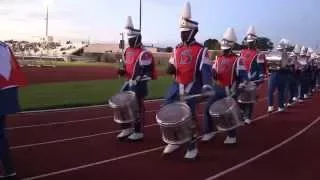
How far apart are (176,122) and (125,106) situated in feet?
6.38

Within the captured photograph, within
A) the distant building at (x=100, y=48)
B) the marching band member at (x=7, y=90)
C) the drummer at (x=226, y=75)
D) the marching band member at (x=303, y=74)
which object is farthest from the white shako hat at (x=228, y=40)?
the distant building at (x=100, y=48)

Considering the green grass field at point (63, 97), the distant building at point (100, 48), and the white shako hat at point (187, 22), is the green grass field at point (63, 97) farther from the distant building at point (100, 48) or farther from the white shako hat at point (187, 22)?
the distant building at point (100, 48)

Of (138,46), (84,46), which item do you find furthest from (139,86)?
(84,46)

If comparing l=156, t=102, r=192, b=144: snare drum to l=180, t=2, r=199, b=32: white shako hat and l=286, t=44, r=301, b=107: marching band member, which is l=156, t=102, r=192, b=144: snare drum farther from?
l=286, t=44, r=301, b=107: marching band member

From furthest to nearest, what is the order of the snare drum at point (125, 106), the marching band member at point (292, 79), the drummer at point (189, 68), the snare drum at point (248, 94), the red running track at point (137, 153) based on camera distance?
the marching band member at point (292, 79)
the snare drum at point (248, 94)
the snare drum at point (125, 106)
the drummer at point (189, 68)
the red running track at point (137, 153)

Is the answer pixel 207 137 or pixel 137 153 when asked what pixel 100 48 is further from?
pixel 137 153

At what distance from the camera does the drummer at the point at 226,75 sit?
10852 millimetres

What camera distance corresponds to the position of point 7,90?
695cm

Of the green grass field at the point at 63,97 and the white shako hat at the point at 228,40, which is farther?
the green grass field at the point at 63,97

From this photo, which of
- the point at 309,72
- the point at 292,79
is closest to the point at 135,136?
the point at 292,79

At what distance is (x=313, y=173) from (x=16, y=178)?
4.16 metres

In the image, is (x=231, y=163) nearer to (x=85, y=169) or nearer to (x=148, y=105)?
(x=85, y=169)

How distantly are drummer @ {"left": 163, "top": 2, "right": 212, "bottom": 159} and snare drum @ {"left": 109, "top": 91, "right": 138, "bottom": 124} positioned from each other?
101cm

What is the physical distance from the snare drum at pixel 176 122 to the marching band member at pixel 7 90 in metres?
2.28
